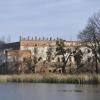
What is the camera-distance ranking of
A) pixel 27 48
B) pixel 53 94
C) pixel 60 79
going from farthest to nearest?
1. pixel 27 48
2. pixel 60 79
3. pixel 53 94

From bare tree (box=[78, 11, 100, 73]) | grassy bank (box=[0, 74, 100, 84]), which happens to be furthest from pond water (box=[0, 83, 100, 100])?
bare tree (box=[78, 11, 100, 73])

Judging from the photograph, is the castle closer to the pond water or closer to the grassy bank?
the grassy bank

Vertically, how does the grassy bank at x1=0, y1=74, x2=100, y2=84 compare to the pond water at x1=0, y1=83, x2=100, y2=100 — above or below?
above

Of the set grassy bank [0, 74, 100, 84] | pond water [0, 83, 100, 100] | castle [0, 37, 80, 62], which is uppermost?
castle [0, 37, 80, 62]

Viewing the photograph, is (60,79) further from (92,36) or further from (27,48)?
(27,48)

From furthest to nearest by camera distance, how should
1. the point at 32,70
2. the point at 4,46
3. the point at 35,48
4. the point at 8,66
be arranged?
the point at 4,46 → the point at 35,48 → the point at 8,66 → the point at 32,70

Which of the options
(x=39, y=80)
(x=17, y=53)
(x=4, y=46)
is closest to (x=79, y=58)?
(x=17, y=53)

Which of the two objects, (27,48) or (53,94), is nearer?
(53,94)

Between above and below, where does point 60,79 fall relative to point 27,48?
below

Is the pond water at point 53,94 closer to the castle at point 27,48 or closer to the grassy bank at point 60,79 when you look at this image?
the grassy bank at point 60,79

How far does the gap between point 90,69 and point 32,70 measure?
17.9 meters

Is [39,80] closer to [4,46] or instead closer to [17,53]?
[17,53]

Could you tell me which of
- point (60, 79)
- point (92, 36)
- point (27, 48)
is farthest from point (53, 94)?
point (27, 48)

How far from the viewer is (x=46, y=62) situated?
98125mm
